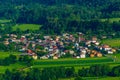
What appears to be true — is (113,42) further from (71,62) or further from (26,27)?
(26,27)

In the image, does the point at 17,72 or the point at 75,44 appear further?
the point at 75,44

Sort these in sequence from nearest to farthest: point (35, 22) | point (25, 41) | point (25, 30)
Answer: point (25, 41) < point (25, 30) < point (35, 22)

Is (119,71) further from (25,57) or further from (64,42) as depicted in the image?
(64,42)

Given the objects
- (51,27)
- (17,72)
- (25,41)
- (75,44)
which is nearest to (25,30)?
(51,27)

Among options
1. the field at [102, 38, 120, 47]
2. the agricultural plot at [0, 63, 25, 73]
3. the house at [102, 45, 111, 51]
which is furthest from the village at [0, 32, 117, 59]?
the agricultural plot at [0, 63, 25, 73]

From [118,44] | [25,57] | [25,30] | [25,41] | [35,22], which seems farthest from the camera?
[35,22]

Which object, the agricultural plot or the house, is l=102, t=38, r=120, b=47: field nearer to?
the house

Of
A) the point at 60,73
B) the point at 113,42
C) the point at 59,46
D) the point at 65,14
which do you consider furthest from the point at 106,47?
the point at 65,14
